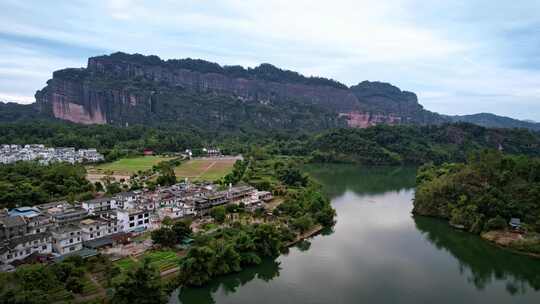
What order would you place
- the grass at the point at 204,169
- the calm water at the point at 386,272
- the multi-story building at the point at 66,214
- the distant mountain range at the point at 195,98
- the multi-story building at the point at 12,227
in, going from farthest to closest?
the distant mountain range at the point at 195,98
the grass at the point at 204,169
the multi-story building at the point at 66,214
the multi-story building at the point at 12,227
the calm water at the point at 386,272

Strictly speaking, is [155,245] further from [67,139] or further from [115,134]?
[115,134]


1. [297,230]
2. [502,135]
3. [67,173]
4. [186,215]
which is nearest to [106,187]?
[67,173]

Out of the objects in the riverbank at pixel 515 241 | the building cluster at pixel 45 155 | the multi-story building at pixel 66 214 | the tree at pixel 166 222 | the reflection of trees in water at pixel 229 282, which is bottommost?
the reflection of trees in water at pixel 229 282

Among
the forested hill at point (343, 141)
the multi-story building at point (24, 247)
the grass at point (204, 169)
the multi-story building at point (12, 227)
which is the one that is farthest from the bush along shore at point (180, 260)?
the forested hill at point (343, 141)

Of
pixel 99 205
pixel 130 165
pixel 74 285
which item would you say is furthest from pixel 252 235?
pixel 130 165

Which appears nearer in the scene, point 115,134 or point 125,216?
point 125,216

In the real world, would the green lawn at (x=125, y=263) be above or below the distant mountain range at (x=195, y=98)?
below

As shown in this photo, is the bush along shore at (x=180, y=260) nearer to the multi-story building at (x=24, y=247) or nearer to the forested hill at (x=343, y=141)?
the multi-story building at (x=24, y=247)
